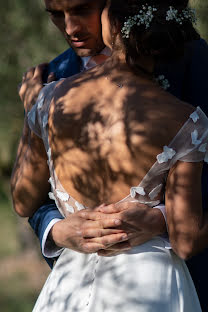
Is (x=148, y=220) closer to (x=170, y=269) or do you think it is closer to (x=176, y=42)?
(x=170, y=269)

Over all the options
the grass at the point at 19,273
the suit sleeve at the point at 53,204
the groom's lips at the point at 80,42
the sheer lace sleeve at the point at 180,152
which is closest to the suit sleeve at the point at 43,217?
the suit sleeve at the point at 53,204

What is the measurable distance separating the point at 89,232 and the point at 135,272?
0.97 ft

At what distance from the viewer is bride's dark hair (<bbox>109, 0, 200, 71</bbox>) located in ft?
9.96

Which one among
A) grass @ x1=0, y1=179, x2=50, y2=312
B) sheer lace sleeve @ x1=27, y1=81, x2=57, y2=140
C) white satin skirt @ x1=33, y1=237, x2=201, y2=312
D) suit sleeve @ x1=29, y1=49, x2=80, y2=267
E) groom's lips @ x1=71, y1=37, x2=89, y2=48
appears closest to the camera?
white satin skirt @ x1=33, y1=237, x2=201, y2=312

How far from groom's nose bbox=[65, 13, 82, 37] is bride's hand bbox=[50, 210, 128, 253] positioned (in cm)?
124

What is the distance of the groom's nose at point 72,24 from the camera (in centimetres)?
392

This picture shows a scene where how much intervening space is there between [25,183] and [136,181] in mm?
779

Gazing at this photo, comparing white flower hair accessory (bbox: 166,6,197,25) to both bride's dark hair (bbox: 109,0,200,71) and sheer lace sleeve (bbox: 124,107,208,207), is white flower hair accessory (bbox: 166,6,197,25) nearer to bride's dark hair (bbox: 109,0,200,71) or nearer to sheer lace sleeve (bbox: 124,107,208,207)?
bride's dark hair (bbox: 109,0,200,71)

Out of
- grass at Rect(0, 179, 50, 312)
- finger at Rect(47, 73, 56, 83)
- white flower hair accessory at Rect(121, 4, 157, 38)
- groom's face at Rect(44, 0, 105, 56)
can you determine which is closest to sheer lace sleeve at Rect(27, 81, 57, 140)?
finger at Rect(47, 73, 56, 83)

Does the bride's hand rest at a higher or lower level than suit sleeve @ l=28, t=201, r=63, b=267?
higher

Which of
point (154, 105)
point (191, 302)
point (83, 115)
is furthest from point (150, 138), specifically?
point (191, 302)

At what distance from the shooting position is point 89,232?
3.17 metres

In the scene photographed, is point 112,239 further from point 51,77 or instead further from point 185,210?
point 51,77

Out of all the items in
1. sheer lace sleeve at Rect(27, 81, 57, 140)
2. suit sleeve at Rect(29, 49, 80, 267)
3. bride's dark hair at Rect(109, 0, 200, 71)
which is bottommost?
suit sleeve at Rect(29, 49, 80, 267)
